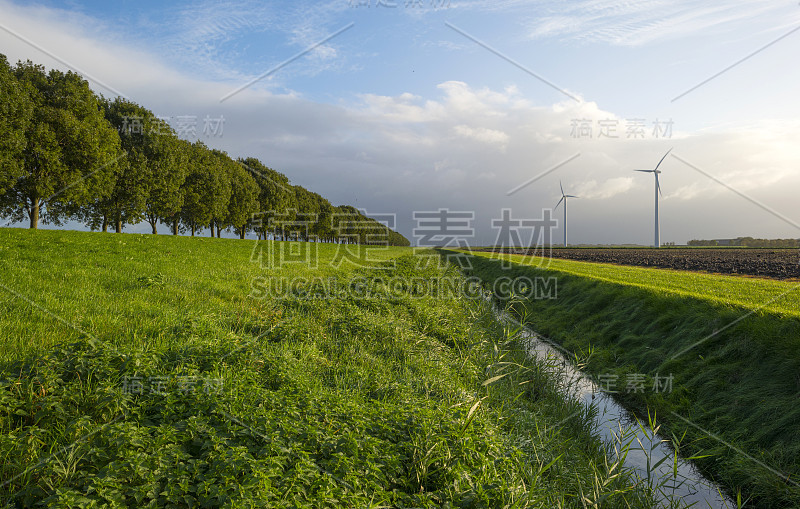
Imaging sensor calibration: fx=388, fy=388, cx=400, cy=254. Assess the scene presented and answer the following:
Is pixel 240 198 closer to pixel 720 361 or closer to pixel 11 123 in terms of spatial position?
pixel 11 123

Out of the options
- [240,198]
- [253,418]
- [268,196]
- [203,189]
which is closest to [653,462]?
[253,418]

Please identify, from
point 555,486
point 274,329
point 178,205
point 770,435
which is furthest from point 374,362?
point 178,205

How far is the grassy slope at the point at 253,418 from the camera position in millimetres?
3678

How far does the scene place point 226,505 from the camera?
10.7 ft

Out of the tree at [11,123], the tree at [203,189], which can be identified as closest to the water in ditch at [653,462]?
the tree at [11,123]

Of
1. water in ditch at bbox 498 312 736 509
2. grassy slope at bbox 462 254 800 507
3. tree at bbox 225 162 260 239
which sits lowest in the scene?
water in ditch at bbox 498 312 736 509

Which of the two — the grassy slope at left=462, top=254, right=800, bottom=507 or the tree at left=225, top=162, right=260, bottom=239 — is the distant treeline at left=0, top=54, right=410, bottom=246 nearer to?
the tree at left=225, top=162, right=260, bottom=239

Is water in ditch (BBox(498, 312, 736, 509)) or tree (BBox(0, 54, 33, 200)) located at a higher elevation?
tree (BBox(0, 54, 33, 200))

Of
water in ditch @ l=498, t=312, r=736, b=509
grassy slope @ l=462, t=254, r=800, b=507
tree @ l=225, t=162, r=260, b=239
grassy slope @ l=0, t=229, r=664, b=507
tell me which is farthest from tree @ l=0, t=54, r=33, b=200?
water in ditch @ l=498, t=312, r=736, b=509

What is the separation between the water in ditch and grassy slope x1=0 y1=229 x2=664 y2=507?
0.55 metres

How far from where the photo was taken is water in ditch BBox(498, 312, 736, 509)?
5.67 metres

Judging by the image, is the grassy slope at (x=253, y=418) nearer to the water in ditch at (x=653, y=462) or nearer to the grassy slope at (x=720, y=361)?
the water in ditch at (x=653, y=462)

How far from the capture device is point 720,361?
8.77 m

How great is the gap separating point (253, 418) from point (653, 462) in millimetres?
6680
